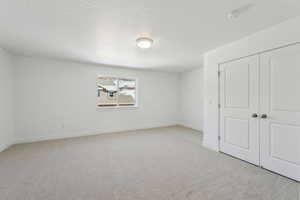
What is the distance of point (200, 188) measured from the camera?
1.79 m

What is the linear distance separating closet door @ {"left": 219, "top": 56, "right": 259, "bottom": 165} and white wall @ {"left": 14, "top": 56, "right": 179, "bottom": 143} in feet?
10.0

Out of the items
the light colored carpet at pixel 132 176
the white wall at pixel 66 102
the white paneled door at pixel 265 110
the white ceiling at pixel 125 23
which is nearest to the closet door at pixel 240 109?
the white paneled door at pixel 265 110

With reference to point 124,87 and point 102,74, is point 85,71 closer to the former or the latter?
point 102,74

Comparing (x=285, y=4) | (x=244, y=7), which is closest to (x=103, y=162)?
(x=244, y=7)

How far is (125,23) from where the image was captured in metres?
2.06

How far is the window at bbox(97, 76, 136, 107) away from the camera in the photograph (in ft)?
15.7

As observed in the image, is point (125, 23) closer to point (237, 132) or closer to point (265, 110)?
point (265, 110)

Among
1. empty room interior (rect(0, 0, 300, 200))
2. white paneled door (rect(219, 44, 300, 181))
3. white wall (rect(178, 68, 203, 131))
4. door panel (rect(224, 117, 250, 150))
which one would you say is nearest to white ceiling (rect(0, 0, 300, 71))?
empty room interior (rect(0, 0, 300, 200))

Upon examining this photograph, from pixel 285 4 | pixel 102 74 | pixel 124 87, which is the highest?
pixel 285 4

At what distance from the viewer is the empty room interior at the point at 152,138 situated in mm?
1742

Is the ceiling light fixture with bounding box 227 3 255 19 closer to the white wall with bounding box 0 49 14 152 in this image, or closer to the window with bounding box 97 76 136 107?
the window with bounding box 97 76 136 107

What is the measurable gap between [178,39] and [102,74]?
299 centimetres

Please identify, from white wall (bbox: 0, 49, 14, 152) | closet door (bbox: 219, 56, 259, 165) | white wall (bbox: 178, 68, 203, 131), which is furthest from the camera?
white wall (bbox: 178, 68, 203, 131)

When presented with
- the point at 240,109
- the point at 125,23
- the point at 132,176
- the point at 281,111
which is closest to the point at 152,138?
the point at 132,176
